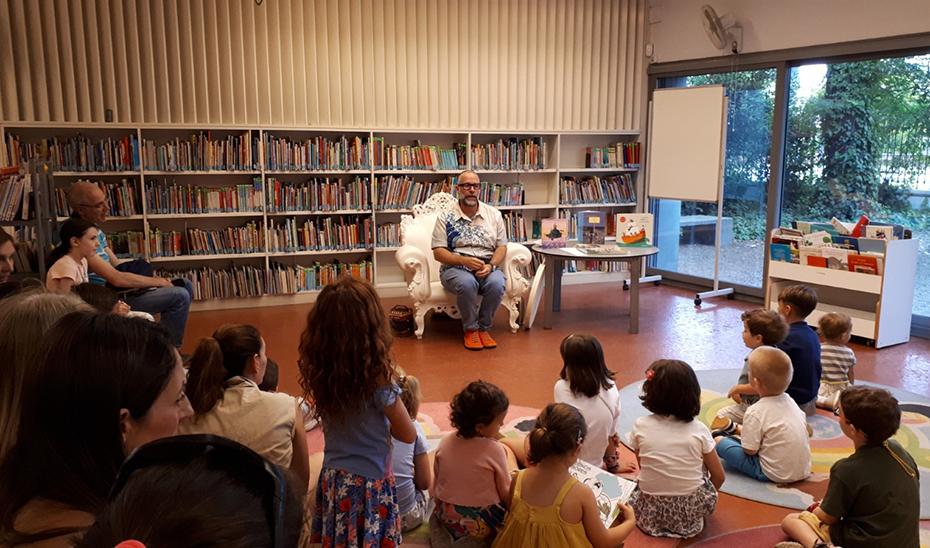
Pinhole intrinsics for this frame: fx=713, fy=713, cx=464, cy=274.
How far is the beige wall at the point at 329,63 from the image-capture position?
6.09 metres

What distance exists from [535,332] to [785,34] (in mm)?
3644

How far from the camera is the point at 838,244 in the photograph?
5688 millimetres

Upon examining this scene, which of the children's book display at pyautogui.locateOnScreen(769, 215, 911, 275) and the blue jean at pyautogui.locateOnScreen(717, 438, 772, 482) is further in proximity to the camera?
the children's book display at pyautogui.locateOnScreen(769, 215, 911, 275)

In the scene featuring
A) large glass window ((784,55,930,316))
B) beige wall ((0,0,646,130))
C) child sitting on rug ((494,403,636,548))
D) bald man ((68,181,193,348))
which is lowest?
child sitting on rug ((494,403,636,548))

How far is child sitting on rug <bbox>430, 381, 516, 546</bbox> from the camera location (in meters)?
2.39

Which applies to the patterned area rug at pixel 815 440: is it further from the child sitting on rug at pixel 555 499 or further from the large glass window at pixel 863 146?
the large glass window at pixel 863 146

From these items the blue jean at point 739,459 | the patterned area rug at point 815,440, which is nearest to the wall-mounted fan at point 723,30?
the patterned area rug at point 815,440

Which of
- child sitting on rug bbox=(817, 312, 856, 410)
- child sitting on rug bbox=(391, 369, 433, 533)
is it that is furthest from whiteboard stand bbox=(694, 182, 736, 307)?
child sitting on rug bbox=(391, 369, 433, 533)

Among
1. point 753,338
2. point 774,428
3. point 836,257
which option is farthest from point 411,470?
point 836,257

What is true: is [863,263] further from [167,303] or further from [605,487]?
[167,303]

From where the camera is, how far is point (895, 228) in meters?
5.45

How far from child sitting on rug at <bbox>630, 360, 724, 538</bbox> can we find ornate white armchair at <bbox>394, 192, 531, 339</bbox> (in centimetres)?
302

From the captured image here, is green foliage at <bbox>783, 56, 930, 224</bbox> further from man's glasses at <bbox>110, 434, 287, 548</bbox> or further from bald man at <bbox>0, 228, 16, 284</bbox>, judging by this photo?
man's glasses at <bbox>110, 434, 287, 548</bbox>

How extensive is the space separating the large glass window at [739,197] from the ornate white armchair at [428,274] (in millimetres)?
2766
